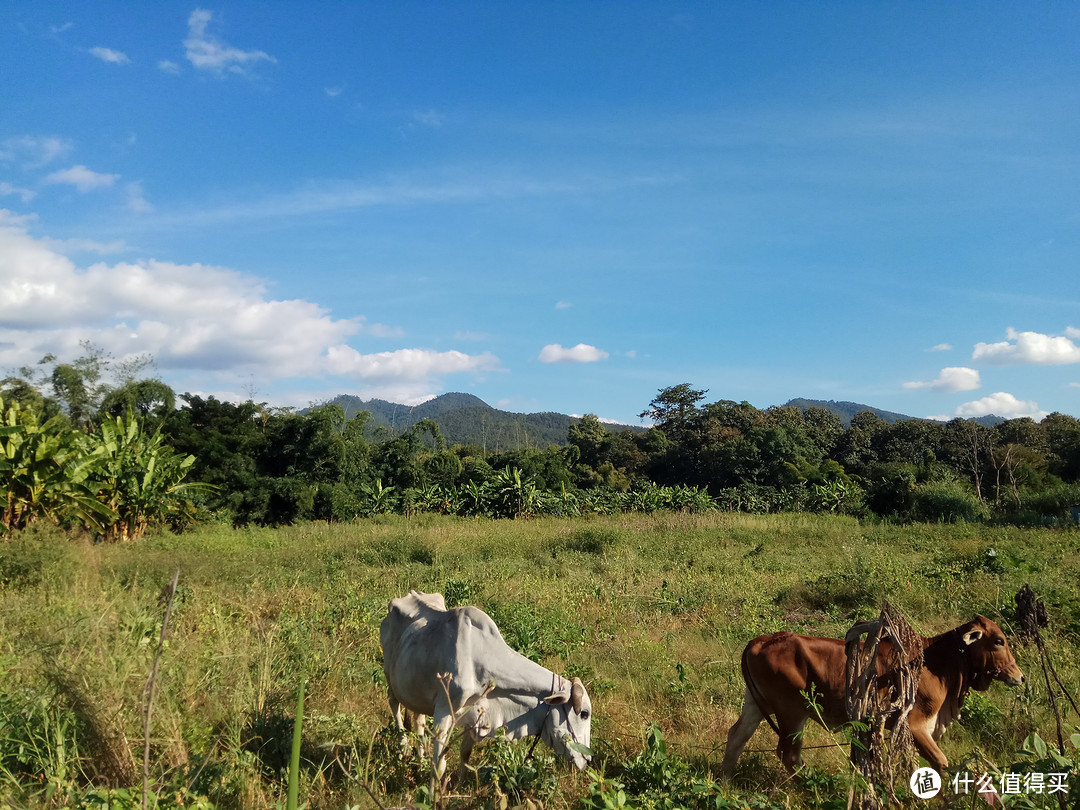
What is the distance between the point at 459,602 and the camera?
8.90 m

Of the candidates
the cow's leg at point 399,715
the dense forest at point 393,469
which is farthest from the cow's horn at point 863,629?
the dense forest at point 393,469

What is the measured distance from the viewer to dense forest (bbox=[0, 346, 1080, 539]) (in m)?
14.0

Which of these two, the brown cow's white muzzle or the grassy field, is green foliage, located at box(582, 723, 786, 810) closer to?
the grassy field

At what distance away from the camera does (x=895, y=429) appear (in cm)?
4525

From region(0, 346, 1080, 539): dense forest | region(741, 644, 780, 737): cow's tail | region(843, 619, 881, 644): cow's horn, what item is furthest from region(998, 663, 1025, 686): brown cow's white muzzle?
region(0, 346, 1080, 539): dense forest

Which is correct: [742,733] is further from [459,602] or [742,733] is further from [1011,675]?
[459,602]

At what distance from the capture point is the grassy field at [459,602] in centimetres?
371

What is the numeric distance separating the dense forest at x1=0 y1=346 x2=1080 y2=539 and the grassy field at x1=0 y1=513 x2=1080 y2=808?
1831mm

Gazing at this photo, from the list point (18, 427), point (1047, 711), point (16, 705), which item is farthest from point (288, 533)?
point (1047, 711)

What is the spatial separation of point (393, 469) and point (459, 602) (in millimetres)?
23176

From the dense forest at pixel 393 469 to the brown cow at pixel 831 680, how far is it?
38.6ft

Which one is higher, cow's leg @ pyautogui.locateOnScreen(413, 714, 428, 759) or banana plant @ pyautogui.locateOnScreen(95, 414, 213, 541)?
banana plant @ pyautogui.locateOnScreen(95, 414, 213, 541)

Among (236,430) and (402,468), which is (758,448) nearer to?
(402,468)

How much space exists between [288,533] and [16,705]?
15748 mm
